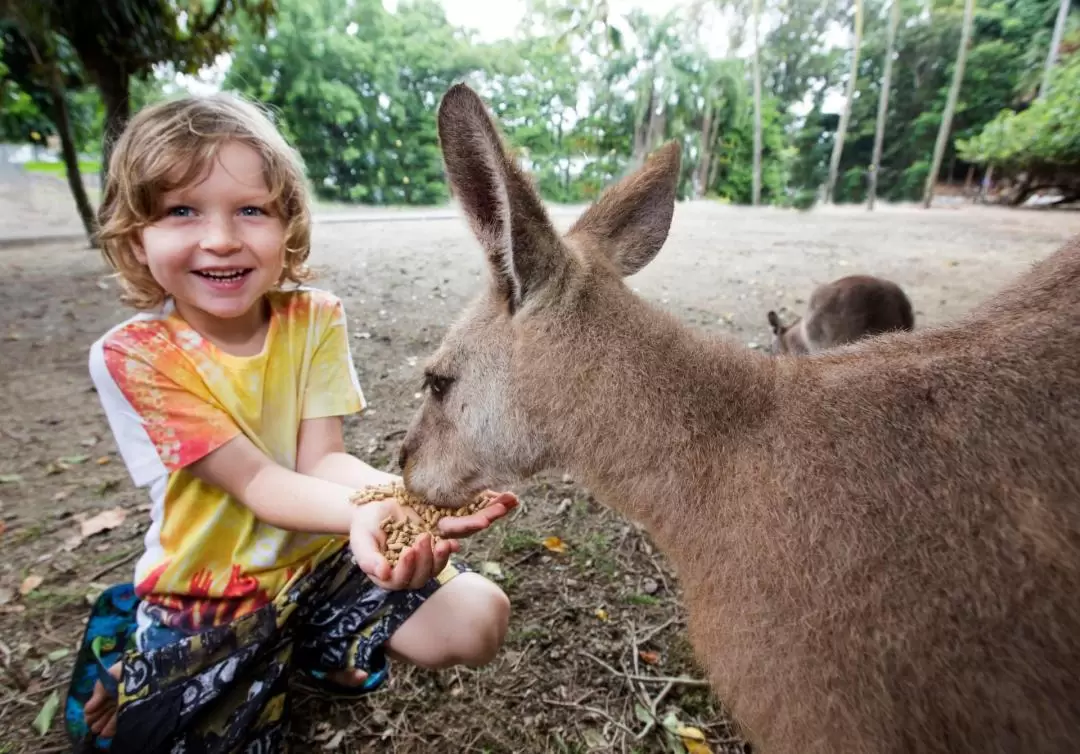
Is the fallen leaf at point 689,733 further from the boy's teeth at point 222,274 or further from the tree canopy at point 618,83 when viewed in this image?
the tree canopy at point 618,83

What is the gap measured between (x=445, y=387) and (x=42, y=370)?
4.10m

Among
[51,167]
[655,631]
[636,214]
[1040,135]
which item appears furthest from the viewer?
[51,167]

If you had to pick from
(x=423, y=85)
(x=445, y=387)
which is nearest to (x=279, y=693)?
(x=445, y=387)

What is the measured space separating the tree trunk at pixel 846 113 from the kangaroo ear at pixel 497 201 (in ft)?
26.4

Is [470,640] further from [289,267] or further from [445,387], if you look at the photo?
[289,267]

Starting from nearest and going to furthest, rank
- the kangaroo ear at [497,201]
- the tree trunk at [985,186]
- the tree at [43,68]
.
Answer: the kangaroo ear at [497,201], the tree at [43,68], the tree trunk at [985,186]

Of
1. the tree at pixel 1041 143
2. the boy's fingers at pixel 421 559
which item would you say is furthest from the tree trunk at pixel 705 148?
the boy's fingers at pixel 421 559

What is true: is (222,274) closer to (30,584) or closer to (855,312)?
(30,584)

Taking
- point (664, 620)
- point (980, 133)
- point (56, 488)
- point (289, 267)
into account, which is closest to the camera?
point (289, 267)

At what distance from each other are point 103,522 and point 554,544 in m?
1.92

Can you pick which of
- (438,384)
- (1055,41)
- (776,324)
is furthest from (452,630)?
(1055,41)

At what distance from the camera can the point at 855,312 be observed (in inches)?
146

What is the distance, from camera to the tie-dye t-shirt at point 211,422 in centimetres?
158

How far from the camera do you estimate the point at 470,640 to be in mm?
1786
